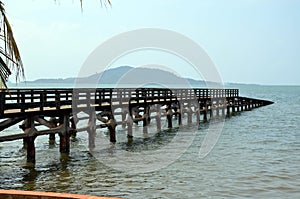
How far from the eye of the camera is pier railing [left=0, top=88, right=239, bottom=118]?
Answer: 46.1 feet

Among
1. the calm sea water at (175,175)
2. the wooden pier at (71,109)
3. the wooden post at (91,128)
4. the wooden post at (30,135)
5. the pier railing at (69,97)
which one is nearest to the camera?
the calm sea water at (175,175)

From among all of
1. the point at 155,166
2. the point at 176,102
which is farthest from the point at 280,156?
the point at 176,102

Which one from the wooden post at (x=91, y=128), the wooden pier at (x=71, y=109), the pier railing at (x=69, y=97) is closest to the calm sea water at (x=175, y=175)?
the wooden post at (x=91, y=128)

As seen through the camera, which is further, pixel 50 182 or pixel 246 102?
pixel 246 102

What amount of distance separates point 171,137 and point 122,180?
41.9ft

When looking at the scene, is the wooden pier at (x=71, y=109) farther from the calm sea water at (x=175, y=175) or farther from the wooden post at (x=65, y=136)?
the calm sea water at (x=175, y=175)

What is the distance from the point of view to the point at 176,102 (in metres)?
32.9

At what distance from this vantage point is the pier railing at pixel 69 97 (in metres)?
14.0

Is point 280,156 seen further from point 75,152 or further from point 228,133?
point 228,133

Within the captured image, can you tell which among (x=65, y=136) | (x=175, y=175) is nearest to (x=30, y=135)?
(x=65, y=136)

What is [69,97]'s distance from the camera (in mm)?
18828

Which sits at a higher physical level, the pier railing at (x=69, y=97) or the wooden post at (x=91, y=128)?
the pier railing at (x=69, y=97)

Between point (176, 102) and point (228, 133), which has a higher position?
point (176, 102)

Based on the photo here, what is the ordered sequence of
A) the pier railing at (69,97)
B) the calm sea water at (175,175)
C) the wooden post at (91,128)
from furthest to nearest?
the wooden post at (91,128)
the pier railing at (69,97)
the calm sea water at (175,175)
